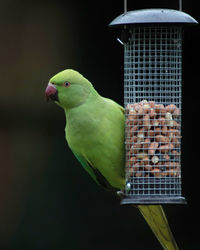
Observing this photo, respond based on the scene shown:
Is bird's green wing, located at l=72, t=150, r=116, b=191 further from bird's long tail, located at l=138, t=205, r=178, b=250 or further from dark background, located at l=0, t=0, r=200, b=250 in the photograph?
dark background, located at l=0, t=0, r=200, b=250

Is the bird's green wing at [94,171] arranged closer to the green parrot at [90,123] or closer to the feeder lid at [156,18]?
the green parrot at [90,123]

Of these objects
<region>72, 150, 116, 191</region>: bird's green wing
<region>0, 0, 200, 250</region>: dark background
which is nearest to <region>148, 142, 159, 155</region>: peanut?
<region>72, 150, 116, 191</region>: bird's green wing

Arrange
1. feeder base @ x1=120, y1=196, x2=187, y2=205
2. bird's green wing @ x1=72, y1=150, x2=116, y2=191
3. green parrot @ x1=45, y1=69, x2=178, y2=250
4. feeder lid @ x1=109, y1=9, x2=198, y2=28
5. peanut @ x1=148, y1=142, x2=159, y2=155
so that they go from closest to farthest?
feeder lid @ x1=109, y1=9, x2=198, y2=28, feeder base @ x1=120, y1=196, x2=187, y2=205, peanut @ x1=148, y1=142, x2=159, y2=155, green parrot @ x1=45, y1=69, x2=178, y2=250, bird's green wing @ x1=72, y1=150, x2=116, y2=191

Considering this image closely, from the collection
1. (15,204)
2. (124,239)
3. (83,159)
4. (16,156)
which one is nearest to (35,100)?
(16,156)

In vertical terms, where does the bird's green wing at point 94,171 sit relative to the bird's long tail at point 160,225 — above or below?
above

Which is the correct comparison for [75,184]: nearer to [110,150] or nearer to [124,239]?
[124,239]

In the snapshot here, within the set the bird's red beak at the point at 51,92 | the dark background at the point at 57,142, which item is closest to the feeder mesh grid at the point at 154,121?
the bird's red beak at the point at 51,92
